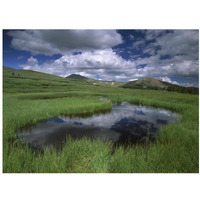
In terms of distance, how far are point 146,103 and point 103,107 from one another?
10074mm

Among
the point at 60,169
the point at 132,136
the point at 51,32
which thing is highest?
the point at 51,32

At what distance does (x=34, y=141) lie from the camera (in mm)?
6957

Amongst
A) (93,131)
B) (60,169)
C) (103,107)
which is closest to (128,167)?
(60,169)

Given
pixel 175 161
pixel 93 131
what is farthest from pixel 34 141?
pixel 175 161

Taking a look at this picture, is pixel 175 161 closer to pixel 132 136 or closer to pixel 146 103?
pixel 132 136

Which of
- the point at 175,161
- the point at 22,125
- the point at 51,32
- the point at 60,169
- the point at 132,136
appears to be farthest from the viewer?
the point at 22,125

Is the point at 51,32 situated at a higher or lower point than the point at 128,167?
higher

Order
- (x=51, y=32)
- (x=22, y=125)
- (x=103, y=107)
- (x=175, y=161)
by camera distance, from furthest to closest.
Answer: (x=103, y=107), (x=22, y=125), (x=51, y=32), (x=175, y=161)

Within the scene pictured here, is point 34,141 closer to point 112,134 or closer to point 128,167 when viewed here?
point 112,134

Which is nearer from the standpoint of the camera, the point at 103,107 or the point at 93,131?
the point at 93,131

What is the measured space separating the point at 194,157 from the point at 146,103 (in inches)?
748

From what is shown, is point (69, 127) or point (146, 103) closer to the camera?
→ point (69, 127)

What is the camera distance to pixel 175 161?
3.45m

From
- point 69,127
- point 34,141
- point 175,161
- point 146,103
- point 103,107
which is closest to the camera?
point 175,161
